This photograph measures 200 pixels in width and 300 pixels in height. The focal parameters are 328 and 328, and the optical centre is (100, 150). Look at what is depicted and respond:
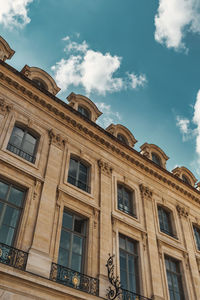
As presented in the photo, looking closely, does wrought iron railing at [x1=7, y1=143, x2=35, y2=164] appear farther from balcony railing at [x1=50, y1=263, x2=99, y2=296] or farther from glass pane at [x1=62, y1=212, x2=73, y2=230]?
balcony railing at [x1=50, y1=263, x2=99, y2=296]

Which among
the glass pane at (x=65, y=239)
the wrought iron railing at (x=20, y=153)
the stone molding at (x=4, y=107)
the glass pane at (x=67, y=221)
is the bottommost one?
the glass pane at (x=65, y=239)

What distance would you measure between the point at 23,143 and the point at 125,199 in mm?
5068

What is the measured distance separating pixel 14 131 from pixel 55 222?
3.79 m

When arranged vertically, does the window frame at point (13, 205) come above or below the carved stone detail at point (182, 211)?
below

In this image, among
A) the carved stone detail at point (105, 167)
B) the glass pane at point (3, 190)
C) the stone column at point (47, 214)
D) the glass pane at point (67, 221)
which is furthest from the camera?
the carved stone detail at point (105, 167)

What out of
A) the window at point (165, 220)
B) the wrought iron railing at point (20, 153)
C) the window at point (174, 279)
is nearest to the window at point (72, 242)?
the wrought iron railing at point (20, 153)

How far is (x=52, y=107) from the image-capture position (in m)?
13.6

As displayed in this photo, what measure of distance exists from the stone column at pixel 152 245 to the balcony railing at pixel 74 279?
2.69 metres

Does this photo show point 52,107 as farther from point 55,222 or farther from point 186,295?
point 186,295

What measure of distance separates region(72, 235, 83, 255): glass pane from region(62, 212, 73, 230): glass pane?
1.42ft

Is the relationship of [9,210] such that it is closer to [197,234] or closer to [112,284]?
[112,284]

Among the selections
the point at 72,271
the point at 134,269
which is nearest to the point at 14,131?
the point at 72,271

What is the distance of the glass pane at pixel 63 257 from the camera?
9.89 m

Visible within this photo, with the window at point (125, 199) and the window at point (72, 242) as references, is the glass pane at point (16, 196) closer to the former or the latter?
the window at point (72, 242)
